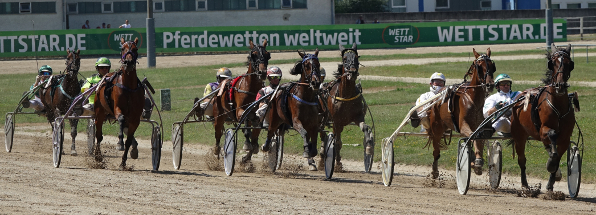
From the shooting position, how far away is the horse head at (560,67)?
29.6ft

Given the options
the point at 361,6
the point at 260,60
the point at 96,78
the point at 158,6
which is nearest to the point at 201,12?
the point at 158,6

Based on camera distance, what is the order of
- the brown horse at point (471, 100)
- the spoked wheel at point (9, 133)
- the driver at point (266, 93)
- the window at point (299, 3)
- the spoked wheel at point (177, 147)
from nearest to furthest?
1. the brown horse at point (471, 100)
2. the driver at point (266, 93)
3. the spoked wheel at point (177, 147)
4. the spoked wheel at point (9, 133)
5. the window at point (299, 3)

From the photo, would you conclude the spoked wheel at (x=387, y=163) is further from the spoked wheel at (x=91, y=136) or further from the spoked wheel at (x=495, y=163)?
the spoked wheel at (x=91, y=136)

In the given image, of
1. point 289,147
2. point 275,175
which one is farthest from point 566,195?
point 289,147

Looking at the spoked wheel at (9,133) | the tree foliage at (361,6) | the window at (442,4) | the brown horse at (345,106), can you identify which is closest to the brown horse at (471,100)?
the brown horse at (345,106)

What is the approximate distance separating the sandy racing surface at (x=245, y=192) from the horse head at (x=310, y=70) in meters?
1.36

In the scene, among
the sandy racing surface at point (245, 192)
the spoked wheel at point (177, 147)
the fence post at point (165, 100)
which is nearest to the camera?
the sandy racing surface at point (245, 192)

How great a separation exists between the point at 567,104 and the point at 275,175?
4504 mm

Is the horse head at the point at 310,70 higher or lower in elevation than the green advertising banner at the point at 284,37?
lower

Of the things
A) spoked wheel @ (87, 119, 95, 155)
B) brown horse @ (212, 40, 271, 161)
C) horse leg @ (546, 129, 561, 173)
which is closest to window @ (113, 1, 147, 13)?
spoked wheel @ (87, 119, 95, 155)

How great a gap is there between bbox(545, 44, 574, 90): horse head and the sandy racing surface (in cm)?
137

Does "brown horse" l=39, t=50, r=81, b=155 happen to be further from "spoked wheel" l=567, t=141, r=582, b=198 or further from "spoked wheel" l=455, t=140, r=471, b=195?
"spoked wheel" l=567, t=141, r=582, b=198

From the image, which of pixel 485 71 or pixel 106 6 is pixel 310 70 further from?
pixel 106 6

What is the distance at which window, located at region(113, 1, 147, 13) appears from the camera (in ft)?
147
